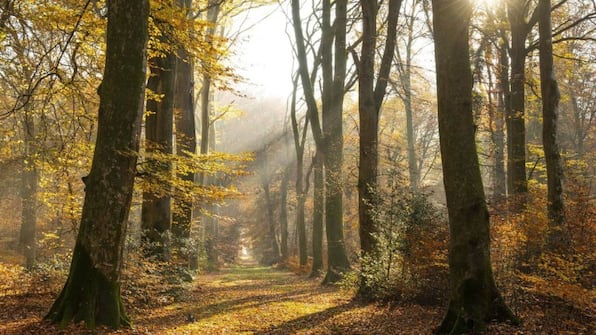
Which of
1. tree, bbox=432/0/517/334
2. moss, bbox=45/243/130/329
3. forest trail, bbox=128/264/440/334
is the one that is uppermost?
tree, bbox=432/0/517/334

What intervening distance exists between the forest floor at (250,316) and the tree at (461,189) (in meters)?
0.39

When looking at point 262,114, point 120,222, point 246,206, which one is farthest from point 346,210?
point 120,222

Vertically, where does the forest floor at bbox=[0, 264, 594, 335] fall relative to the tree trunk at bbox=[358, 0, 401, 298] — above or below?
below

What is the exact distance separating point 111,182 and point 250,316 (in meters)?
4.39

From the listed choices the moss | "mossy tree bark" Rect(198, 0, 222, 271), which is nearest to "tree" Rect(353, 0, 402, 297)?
"mossy tree bark" Rect(198, 0, 222, 271)

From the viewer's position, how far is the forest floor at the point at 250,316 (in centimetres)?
596

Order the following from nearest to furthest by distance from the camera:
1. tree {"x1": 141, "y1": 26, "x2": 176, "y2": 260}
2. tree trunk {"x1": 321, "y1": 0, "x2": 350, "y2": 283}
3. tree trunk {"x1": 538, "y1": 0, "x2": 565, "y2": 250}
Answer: tree trunk {"x1": 538, "y1": 0, "x2": 565, "y2": 250} → tree {"x1": 141, "y1": 26, "x2": 176, "y2": 260} → tree trunk {"x1": 321, "y1": 0, "x2": 350, "y2": 283}

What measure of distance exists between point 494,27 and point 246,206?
30522mm

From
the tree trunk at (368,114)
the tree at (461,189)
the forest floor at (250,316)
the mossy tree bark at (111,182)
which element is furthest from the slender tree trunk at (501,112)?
the mossy tree bark at (111,182)

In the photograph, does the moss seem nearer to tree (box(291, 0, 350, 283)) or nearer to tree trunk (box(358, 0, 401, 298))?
tree trunk (box(358, 0, 401, 298))

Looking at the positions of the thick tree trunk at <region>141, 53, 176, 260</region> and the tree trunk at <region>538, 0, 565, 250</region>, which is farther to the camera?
the thick tree trunk at <region>141, 53, 176, 260</region>

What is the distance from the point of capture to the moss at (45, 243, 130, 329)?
603cm

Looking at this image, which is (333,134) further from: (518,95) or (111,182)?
(111,182)

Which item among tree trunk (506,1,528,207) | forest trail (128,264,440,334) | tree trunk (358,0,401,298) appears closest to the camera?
forest trail (128,264,440,334)
